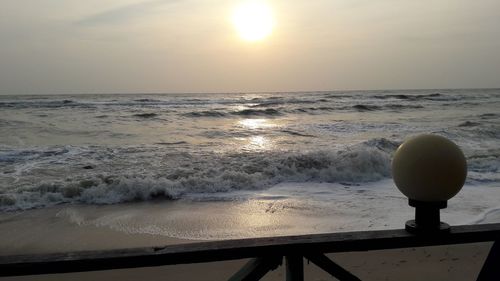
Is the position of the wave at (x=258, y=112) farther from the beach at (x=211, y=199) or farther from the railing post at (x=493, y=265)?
the railing post at (x=493, y=265)

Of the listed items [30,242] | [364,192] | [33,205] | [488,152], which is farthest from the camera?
[488,152]

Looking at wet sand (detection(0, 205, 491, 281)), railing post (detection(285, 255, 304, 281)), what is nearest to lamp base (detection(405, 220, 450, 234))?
railing post (detection(285, 255, 304, 281))

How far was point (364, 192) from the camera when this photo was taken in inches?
323

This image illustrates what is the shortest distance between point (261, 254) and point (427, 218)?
654 mm

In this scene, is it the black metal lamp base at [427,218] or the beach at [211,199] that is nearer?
the black metal lamp base at [427,218]

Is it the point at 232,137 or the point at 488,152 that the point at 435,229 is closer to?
the point at 488,152

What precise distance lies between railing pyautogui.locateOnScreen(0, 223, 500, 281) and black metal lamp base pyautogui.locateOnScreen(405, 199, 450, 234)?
22mm

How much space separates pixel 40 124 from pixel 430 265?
19.6 m

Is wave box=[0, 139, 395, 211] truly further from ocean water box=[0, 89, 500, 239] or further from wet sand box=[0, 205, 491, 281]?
wet sand box=[0, 205, 491, 281]

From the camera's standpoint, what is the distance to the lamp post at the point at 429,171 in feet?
A: 5.25

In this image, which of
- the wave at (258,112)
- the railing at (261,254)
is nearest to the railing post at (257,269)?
the railing at (261,254)

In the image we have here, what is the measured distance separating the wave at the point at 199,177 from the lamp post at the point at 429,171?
6539 mm

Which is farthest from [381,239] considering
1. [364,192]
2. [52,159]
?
[52,159]

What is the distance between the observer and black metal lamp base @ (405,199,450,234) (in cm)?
171
